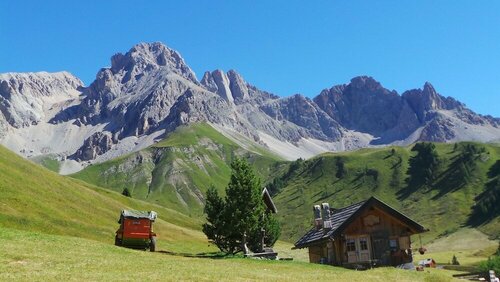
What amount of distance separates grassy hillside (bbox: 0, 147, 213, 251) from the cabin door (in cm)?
2238

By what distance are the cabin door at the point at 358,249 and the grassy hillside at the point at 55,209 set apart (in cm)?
2238

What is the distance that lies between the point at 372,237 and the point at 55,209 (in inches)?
1639

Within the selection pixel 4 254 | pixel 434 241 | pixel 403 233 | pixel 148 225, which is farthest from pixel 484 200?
pixel 4 254

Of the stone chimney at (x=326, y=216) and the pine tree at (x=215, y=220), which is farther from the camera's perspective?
the stone chimney at (x=326, y=216)

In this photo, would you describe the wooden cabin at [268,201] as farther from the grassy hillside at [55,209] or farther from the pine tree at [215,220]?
the grassy hillside at [55,209]

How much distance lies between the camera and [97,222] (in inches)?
2805

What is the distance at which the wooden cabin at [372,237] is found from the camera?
53.6 meters

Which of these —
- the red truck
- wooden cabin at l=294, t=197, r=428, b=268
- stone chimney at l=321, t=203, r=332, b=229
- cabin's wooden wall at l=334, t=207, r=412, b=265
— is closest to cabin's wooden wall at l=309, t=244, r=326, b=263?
stone chimney at l=321, t=203, r=332, b=229

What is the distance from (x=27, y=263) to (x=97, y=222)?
1732 inches

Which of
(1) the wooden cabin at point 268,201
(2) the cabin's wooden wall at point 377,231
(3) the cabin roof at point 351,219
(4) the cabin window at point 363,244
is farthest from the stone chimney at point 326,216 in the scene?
(1) the wooden cabin at point 268,201

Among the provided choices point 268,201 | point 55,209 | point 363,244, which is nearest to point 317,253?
point 363,244

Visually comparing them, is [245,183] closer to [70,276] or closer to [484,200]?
[70,276]

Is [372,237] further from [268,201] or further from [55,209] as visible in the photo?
[55,209]

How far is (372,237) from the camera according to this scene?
5425cm
